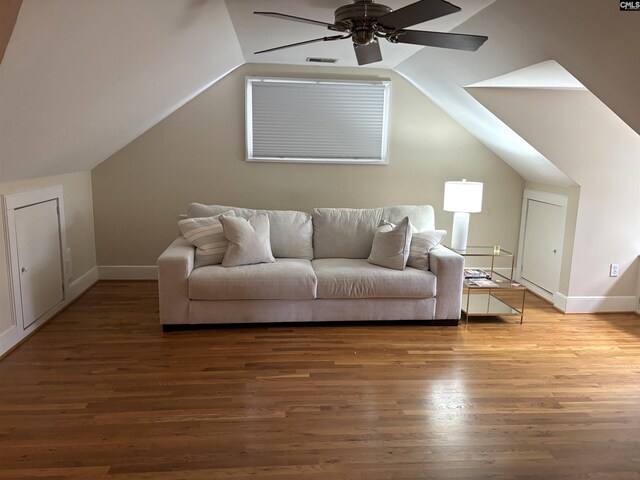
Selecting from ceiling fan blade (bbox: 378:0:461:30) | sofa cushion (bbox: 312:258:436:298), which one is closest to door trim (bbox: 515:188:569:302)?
sofa cushion (bbox: 312:258:436:298)

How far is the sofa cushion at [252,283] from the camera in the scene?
3568mm

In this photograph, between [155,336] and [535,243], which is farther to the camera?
[535,243]

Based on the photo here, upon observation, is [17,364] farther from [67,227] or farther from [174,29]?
[174,29]

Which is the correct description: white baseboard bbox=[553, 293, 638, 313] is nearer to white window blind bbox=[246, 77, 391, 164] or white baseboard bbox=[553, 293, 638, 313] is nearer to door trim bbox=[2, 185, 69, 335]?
white window blind bbox=[246, 77, 391, 164]

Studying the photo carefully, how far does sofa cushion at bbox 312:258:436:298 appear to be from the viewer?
12.2 ft

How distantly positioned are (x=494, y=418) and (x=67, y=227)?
3688mm

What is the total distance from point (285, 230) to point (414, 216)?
1.19m

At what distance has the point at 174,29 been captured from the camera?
2.57 meters

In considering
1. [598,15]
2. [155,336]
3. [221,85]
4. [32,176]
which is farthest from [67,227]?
[598,15]

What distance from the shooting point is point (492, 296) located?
4566mm

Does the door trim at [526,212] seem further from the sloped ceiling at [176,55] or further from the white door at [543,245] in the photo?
the sloped ceiling at [176,55]

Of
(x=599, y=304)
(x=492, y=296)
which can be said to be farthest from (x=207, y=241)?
(x=599, y=304)

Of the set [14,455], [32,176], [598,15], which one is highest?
[598,15]

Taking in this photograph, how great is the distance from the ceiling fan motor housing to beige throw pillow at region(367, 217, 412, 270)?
1.73m
